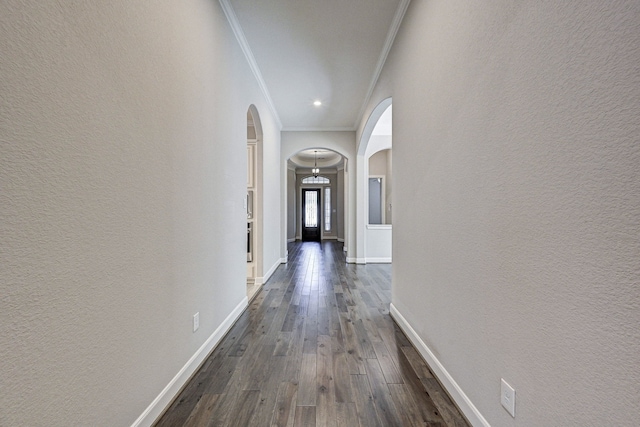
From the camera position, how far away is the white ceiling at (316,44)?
8.60ft

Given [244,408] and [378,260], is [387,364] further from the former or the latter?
[378,260]

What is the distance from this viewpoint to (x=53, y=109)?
943 millimetres

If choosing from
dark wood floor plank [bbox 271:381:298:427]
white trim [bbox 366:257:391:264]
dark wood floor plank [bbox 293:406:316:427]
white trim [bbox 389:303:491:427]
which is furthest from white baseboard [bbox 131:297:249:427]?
white trim [bbox 366:257:391:264]

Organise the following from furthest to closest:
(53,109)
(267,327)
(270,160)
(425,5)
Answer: (270,160)
(267,327)
(425,5)
(53,109)

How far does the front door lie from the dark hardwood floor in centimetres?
843

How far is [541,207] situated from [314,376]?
166 centimetres

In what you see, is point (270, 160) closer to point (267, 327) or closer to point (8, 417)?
point (267, 327)

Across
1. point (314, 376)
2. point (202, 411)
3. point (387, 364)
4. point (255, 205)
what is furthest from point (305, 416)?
point (255, 205)

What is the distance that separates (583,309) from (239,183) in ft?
9.45

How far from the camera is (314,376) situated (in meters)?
1.98

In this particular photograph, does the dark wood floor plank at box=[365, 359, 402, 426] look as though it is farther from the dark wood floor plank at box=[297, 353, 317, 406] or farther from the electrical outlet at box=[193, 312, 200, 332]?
the electrical outlet at box=[193, 312, 200, 332]

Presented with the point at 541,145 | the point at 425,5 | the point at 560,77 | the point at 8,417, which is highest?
the point at 425,5

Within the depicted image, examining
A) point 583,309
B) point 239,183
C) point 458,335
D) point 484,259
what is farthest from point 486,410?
point 239,183

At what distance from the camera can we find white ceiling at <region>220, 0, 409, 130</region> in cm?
262
